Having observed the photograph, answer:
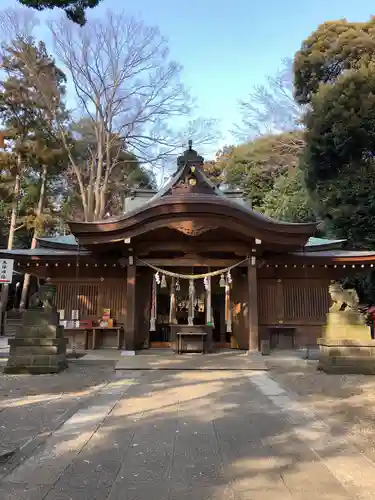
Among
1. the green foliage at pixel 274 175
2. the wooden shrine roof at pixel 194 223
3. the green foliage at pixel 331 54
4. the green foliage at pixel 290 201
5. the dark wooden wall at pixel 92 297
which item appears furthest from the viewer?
the green foliage at pixel 274 175

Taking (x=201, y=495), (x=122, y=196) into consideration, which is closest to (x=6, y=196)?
(x=122, y=196)

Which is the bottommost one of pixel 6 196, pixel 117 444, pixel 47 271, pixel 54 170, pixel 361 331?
pixel 117 444

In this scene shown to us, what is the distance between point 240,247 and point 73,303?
6.13 m

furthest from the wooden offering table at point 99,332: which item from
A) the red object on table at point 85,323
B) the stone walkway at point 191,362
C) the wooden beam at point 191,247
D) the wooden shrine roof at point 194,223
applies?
the wooden shrine roof at point 194,223

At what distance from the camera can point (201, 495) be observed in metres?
2.91

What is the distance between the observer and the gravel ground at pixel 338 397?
455cm

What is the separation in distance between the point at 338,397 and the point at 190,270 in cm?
748

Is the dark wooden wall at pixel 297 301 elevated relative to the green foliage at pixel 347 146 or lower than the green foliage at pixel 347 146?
lower

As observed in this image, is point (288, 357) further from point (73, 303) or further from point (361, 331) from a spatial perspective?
point (73, 303)

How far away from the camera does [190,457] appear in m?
3.70

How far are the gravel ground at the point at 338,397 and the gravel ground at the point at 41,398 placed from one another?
3.61 m

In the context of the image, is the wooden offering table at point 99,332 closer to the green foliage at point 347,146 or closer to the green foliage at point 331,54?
the green foliage at point 347,146

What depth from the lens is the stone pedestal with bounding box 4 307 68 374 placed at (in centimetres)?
857

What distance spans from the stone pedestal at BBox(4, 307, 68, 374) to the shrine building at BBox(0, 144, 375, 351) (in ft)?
9.31
